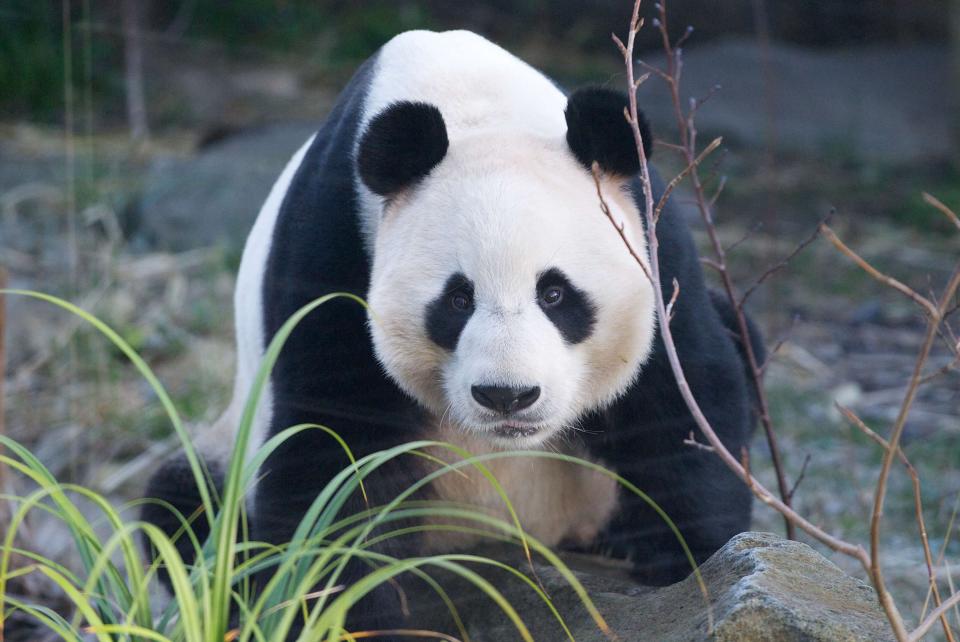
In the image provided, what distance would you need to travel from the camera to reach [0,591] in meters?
1.67

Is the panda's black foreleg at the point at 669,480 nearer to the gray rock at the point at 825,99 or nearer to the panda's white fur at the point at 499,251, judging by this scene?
the panda's white fur at the point at 499,251

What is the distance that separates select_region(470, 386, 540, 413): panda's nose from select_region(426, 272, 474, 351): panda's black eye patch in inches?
5.8

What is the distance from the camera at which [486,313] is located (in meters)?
2.10

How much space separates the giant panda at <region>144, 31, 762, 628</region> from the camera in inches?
84.1

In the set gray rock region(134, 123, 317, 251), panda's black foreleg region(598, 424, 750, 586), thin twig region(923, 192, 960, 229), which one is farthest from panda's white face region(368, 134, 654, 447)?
gray rock region(134, 123, 317, 251)

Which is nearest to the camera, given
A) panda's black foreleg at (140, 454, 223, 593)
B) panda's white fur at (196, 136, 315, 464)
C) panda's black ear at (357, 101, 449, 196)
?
panda's black ear at (357, 101, 449, 196)

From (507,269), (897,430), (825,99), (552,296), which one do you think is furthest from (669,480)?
(825,99)

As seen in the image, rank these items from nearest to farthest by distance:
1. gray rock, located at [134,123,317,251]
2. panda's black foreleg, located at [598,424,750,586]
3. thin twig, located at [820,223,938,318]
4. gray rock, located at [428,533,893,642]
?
thin twig, located at [820,223,938,318]
gray rock, located at [428,533,893,642]
panda's black foreleg, located at [598,424,750,586]
gray rock, located at [134,123,317,251]

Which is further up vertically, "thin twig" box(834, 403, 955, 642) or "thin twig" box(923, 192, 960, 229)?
"thin twig" box(923, 192, 960, 229)

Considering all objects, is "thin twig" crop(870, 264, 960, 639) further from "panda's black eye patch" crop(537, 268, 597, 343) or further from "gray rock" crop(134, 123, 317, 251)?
"gray rock" crop(134, 123, 317, 251)

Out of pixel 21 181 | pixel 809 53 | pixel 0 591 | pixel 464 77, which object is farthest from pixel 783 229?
pixel 0 591

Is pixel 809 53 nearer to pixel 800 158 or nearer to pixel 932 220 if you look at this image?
pixel 800 158

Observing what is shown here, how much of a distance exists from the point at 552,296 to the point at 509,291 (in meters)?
0.10

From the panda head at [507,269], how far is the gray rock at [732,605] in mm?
327
